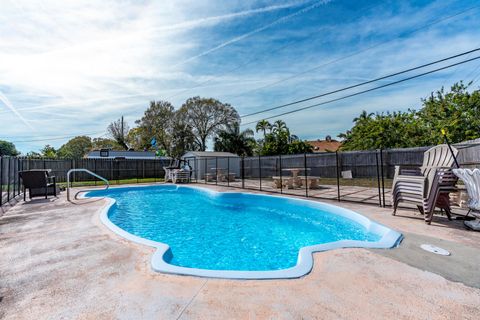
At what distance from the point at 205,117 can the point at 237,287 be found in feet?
89.4

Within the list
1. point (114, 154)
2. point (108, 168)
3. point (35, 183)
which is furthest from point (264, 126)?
point (35, 183)

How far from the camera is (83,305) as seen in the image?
183 cm

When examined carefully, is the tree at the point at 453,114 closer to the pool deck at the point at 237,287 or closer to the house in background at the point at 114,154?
the pool deck at the point at 237,287

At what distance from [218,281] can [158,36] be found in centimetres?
868

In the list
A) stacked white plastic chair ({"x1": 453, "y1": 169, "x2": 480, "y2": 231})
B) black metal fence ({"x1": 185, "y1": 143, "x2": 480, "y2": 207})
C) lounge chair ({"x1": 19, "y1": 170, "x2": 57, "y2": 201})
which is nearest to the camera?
stacked white plastic chair ({"x1": 453, "y1": 169, "x2": 480, "y2": 231})

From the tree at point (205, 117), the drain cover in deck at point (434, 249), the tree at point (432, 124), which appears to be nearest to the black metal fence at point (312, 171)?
the tree at point (432, 124)

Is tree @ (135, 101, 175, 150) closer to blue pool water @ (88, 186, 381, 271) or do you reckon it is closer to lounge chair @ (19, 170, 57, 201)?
blue pool water @ (88, 186, 381, 271)

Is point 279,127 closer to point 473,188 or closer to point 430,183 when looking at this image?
point 430,183

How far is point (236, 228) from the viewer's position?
18.6ft

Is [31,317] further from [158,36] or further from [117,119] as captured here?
[117,119]

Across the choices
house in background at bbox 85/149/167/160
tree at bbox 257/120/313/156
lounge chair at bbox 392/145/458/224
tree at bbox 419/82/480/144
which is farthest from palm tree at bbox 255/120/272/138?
lounge chair at bbox 392/145/458/224

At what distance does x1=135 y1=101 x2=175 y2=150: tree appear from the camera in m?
27.9

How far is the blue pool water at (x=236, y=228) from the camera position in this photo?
3.87 m

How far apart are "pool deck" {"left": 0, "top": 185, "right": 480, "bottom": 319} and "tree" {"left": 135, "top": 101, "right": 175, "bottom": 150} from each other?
2575cm
